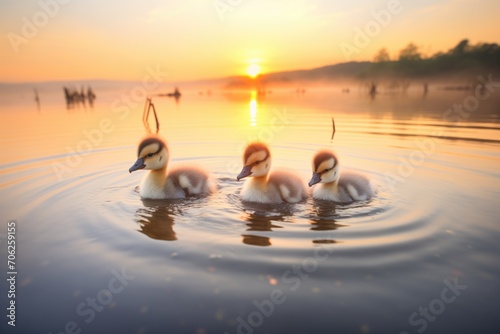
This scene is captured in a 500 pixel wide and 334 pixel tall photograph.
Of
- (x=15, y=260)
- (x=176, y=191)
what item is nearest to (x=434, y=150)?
(x=176, y=191)

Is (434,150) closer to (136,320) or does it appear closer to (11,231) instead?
(136,320)

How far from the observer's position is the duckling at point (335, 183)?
5.36m

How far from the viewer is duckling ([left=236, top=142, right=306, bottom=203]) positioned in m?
5.47

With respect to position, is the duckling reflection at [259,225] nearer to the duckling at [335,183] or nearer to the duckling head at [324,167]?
the duckling head at [324,167]

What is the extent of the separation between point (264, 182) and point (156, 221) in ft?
6.13

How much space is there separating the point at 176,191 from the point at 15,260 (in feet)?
8.33

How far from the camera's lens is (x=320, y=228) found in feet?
14.5

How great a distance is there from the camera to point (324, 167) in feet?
17.5

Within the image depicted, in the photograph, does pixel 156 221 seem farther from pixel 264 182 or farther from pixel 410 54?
pixel 410 54

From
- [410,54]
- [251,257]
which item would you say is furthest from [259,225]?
[410,54]
